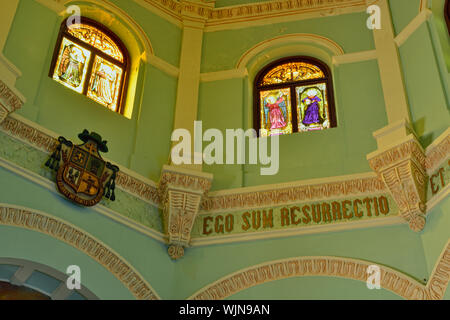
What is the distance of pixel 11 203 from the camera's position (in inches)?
250

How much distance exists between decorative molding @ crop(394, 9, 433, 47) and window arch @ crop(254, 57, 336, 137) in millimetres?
1124

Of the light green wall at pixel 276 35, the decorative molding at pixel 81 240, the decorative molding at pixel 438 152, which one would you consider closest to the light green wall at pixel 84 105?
the light green wall at pixel 276 35

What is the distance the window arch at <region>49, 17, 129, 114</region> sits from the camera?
8.01 m

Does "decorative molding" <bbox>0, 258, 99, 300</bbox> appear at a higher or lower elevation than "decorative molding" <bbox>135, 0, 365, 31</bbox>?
lower

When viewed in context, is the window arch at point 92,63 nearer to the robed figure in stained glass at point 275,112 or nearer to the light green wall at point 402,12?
the robed figure in stained glass at point 275,112

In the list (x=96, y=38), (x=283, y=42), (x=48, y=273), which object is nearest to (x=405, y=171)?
(x=283, y=42)

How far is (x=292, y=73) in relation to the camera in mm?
9125

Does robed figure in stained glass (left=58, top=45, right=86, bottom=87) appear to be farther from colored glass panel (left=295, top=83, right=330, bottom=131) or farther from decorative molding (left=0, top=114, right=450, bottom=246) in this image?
colored glass panel (left=295, top=83, right=330, bottom=131)

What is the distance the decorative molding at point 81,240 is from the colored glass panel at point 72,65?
2.14m

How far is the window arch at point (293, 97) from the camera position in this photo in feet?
27.8

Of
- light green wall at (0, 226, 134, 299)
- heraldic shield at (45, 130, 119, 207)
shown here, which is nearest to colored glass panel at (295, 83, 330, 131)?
heraldic shield at (45, 130, 119, 207)

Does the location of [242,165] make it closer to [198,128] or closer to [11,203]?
[198,128]

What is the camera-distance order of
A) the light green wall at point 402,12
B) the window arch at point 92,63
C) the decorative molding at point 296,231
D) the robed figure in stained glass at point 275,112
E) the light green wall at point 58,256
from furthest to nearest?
the robed figure in stained glass at point 275,112
the light green wall at point 402,12
the window arch at point 92,63
the decorative molding at point 296,231
the light green wall at point 58,256

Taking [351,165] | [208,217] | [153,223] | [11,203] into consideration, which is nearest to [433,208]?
[351,165]
